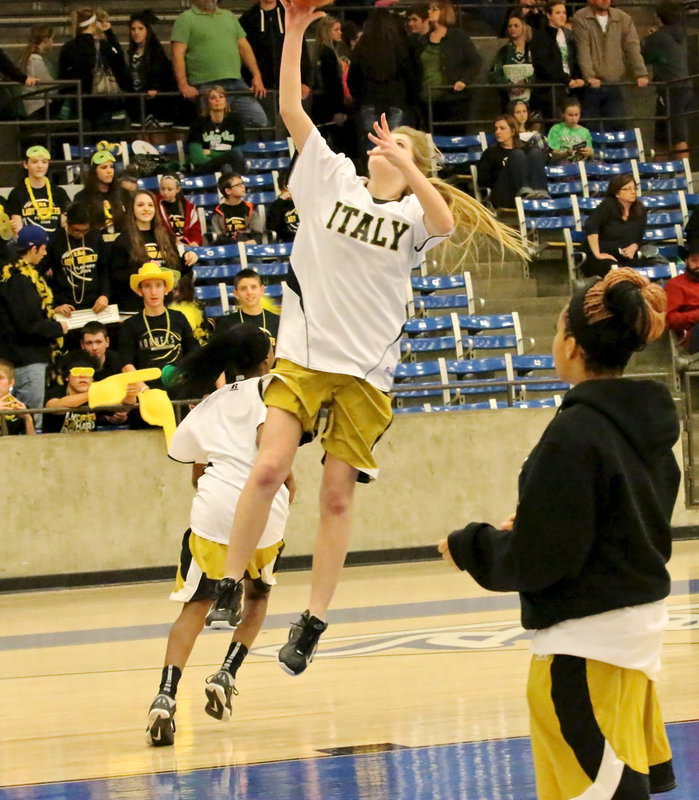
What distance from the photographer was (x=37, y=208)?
39.1 ft

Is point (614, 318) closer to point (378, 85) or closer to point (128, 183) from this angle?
point (128, 183)

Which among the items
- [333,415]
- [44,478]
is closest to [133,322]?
[44,478]

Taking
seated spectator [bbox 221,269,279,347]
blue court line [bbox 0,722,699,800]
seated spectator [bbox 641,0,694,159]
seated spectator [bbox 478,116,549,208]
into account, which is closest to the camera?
blue court line [bbox 0,722,699,800]

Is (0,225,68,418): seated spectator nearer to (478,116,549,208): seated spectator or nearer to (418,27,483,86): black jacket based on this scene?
(478,116,549,208): seated spectator

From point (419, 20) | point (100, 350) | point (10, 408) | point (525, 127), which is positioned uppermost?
point (419, 20)

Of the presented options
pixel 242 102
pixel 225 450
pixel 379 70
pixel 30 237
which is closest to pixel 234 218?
pixel 242 102

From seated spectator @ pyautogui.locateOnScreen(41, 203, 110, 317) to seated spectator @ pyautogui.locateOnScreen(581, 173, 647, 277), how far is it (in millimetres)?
4318

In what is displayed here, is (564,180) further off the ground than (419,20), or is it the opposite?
(419,20)

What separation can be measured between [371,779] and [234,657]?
118 cm

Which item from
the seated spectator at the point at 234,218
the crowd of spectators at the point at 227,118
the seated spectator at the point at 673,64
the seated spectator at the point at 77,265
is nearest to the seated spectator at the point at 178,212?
the crowd of spectators at the point at 227,118

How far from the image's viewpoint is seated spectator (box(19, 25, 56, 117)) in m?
14.4

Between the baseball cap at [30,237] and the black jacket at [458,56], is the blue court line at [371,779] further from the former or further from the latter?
the black jacket at [458,56]

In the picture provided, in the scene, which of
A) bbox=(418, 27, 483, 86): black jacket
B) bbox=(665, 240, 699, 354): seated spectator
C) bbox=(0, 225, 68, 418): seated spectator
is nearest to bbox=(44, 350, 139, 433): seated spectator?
bbox=(0, 225, 68, 418): seated spectator

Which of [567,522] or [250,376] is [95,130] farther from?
[567,522]
